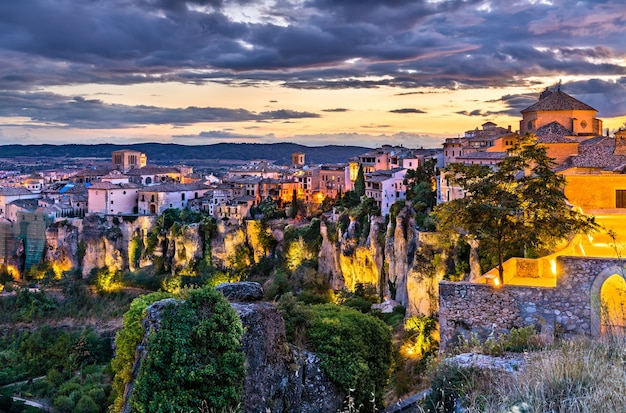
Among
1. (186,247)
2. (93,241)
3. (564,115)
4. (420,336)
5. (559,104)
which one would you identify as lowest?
(420,336)

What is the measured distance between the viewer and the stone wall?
986 cm

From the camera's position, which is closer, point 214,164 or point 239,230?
point 239,230

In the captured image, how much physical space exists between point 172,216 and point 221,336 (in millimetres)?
46755

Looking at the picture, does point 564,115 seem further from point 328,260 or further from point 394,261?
point 328,260

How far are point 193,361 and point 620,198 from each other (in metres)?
15.2

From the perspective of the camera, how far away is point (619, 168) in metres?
19.5

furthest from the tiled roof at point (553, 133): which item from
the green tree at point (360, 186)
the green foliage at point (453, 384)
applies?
the green foliage at point (453, 384)

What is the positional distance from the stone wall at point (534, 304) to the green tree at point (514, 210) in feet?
4.21

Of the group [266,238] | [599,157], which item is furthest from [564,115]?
[266,238]

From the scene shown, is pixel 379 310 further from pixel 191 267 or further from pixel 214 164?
pixel 214 164

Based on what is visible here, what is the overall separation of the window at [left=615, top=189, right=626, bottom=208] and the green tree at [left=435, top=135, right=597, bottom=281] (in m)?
6.61

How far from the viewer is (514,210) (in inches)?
469

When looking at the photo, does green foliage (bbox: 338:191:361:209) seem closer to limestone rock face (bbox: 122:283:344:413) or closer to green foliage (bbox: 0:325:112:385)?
green foliage (bbox: 0:325:112:385)

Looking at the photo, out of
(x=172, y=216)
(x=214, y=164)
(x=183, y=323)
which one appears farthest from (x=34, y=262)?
(x=214, y=164)
